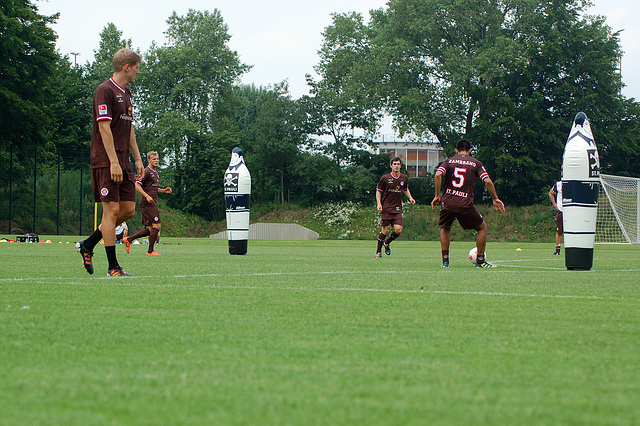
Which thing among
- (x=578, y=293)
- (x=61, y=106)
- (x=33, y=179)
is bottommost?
(x=578, y=293)

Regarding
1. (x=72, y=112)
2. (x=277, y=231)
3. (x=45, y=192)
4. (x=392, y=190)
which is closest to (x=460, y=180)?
(x=392, y=190)

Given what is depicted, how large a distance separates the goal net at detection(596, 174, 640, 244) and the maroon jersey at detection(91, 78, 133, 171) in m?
21.1

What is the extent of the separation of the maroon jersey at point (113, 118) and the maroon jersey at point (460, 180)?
533 cm

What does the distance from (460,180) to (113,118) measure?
5.77 meters

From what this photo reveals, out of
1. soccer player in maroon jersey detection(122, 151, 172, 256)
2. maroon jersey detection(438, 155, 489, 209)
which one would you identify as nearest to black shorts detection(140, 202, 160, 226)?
soccer player in maroon jersey detection(122, 151, 172, 256)

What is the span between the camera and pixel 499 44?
163 ft

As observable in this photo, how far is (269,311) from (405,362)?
78.6 inches

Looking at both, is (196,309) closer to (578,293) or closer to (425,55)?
(578,293)

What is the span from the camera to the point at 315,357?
3508 mm

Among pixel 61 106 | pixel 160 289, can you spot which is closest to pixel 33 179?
pixel 61 106

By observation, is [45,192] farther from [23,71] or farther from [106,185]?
[106,185]

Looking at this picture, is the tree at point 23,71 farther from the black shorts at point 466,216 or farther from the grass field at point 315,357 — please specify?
the grass field at point 315,357

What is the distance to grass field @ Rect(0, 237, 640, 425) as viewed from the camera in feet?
8.42

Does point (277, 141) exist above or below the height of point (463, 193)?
above
